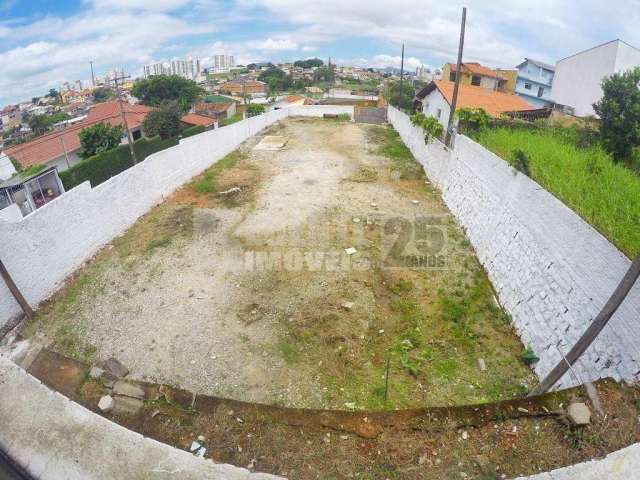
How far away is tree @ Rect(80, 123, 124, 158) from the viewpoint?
14.3 metres

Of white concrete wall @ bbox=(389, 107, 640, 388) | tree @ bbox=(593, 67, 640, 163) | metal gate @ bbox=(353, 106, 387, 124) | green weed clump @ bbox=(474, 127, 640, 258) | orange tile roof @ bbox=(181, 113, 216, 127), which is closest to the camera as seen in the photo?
white concrete wall @ bbox=(389, 107, 640, 388)

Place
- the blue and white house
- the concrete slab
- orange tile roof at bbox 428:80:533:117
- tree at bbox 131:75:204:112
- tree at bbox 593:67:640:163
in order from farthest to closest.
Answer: tree at bbox 131:75:204:112
the blue and white house
orange tile roof at bbox 428:80:533:117
tree at bbox 593:67:640:163
the concrete slab

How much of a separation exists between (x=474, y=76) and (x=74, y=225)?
108 ft

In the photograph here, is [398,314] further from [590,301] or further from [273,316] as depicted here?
[590,301]

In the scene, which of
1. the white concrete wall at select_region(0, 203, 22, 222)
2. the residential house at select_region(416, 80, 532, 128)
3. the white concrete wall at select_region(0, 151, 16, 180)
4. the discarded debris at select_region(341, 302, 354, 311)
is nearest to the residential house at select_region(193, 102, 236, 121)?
the residential house at select_region(416, 80, 532, 128)

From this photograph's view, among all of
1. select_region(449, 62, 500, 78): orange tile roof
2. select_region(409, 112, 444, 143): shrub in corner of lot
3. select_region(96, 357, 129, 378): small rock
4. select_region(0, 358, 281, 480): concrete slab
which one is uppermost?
select_region(449, 62, 500, 78): orange tile roof

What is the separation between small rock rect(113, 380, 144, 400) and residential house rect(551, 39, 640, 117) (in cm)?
2349

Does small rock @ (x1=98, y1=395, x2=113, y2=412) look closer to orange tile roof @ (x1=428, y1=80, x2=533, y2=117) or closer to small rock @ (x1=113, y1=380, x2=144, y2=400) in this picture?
small rock @ (x1=113, y1=380, x2=144, y2=400)

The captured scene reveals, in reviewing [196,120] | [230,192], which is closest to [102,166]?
[230,192]

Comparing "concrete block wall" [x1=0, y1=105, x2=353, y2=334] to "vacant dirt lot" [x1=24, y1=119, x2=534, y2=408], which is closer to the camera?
"vacant dirt lot" [x1=24, y1=119, x2=534, y2=408]

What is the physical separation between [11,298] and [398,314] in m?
6.28

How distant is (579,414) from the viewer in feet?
9.35

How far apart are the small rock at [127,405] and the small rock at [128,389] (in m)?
0.04

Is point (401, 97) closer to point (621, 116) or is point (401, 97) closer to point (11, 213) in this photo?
point (621, 116)
